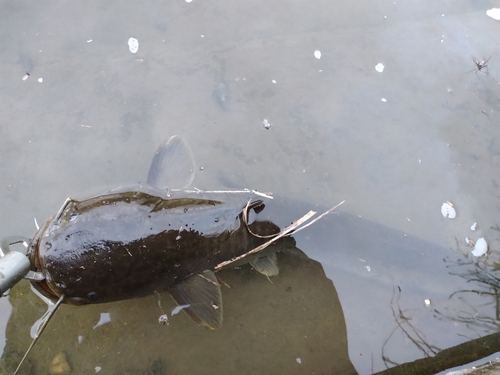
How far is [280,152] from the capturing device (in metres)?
3.41

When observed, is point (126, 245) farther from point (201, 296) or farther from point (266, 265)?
point (266, 265)

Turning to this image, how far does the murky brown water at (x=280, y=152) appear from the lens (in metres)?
3.04

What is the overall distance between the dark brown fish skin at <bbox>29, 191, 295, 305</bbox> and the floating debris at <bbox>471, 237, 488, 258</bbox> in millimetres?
2198

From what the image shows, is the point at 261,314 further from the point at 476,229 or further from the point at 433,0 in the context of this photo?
the point at 433,0

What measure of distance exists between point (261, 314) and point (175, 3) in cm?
295

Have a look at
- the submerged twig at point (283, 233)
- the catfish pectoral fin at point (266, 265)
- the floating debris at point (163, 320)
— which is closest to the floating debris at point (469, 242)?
the submerged twig at point (283, 233)

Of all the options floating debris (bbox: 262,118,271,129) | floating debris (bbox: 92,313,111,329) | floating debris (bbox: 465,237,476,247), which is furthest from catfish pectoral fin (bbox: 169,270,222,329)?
floating debris (bbox: 465,237,476,247)

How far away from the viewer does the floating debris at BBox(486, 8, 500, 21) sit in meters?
4.03

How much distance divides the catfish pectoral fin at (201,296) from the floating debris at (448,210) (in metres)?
2.14

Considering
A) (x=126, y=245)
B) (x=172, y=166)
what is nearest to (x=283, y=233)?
(x=172, y=166)

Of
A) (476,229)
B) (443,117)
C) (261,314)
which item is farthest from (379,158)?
(261,314)

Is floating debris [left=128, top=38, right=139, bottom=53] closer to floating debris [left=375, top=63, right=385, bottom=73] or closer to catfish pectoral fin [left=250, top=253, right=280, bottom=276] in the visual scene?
catfish pectoral fin [left=250, top=253, right=280, bottom=276]

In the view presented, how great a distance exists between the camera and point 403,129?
3600 mm

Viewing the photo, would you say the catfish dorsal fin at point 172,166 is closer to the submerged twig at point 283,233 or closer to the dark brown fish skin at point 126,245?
the dark brown fish skin at point 126,245
